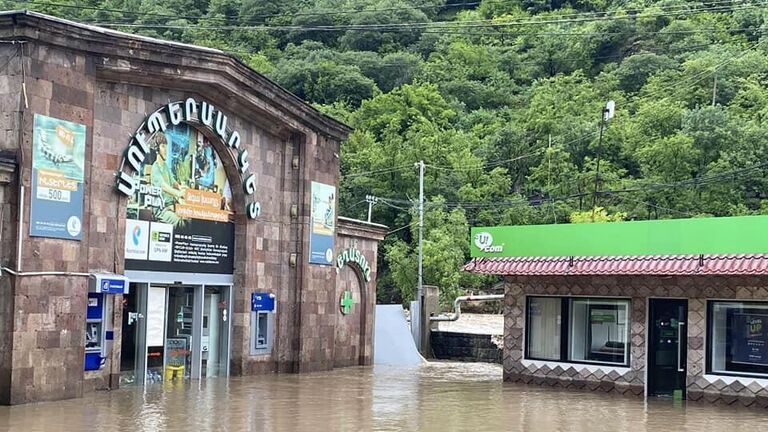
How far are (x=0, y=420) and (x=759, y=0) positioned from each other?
2976 inches

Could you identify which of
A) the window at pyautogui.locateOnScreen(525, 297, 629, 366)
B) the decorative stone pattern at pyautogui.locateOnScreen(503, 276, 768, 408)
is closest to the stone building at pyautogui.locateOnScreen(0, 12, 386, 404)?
the decorative stone pattern at pyautogui.locateOnScreen(503, 276, 768, 408)

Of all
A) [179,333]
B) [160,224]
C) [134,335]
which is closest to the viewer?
[134,335]

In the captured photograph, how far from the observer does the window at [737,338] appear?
59.4 ft

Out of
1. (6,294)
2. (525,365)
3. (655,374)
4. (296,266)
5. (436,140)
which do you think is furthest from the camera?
(436,140)

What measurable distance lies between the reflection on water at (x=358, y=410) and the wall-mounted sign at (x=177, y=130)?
4.07 metres

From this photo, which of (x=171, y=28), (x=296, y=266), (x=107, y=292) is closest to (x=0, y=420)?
(x=107, y=292)

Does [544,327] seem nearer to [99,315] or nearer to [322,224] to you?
[322,224]

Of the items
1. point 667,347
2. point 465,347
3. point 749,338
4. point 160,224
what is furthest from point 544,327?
point 465,347

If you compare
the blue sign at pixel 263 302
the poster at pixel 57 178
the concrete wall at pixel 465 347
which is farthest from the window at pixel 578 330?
the poster at pixel 57 178

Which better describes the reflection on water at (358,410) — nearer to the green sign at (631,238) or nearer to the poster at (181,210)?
the poster at (181,210)

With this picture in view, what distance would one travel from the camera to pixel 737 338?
1839 centimetres

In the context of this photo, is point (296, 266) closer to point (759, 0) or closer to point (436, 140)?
point (436, 140)

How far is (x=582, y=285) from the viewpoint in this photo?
2081 centimetres

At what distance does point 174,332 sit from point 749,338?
11.8 m
